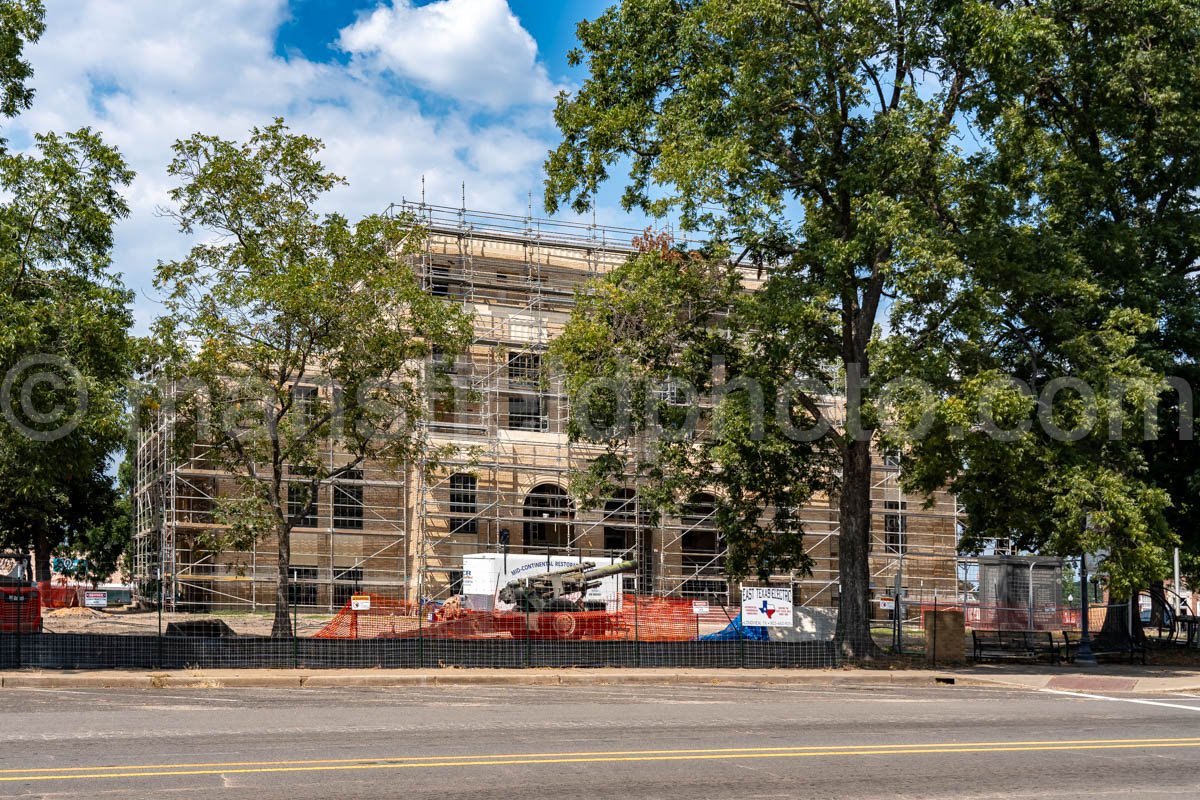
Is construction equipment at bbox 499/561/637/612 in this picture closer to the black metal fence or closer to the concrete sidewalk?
the black metal fence

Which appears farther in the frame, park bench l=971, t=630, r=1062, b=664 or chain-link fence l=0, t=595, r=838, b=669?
park bench l=971, t=630, r=1062, b=664

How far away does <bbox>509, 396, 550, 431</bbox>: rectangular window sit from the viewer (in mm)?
46484

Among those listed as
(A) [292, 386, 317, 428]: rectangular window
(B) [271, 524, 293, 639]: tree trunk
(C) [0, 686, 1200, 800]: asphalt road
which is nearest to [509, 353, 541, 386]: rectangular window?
(A) [292, 386, 317, 428]: rectangular window

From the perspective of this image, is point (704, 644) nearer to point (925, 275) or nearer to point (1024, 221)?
point (925, 275)

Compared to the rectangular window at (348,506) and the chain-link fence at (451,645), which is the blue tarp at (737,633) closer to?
the chain-link fence at (451,645)

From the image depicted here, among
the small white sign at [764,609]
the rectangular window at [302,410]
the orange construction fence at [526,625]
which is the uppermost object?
the rectangular window at [302,410]

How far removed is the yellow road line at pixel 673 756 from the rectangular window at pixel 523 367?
32395 mm

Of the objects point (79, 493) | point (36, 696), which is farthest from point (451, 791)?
point (79, 493)

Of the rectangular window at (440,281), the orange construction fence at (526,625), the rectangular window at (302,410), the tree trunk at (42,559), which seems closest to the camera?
the orange construction fence at (526,625)

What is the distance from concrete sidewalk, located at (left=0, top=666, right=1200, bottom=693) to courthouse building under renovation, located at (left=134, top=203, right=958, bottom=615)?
17969mm

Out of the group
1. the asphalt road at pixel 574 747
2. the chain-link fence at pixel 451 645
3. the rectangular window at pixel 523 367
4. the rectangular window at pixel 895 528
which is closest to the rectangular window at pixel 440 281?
the rectangular window at pixel 523 367

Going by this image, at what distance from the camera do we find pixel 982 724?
1497 centimetres

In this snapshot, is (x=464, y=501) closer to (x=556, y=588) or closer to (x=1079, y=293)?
(x=556, y=588)

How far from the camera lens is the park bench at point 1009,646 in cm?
2766
